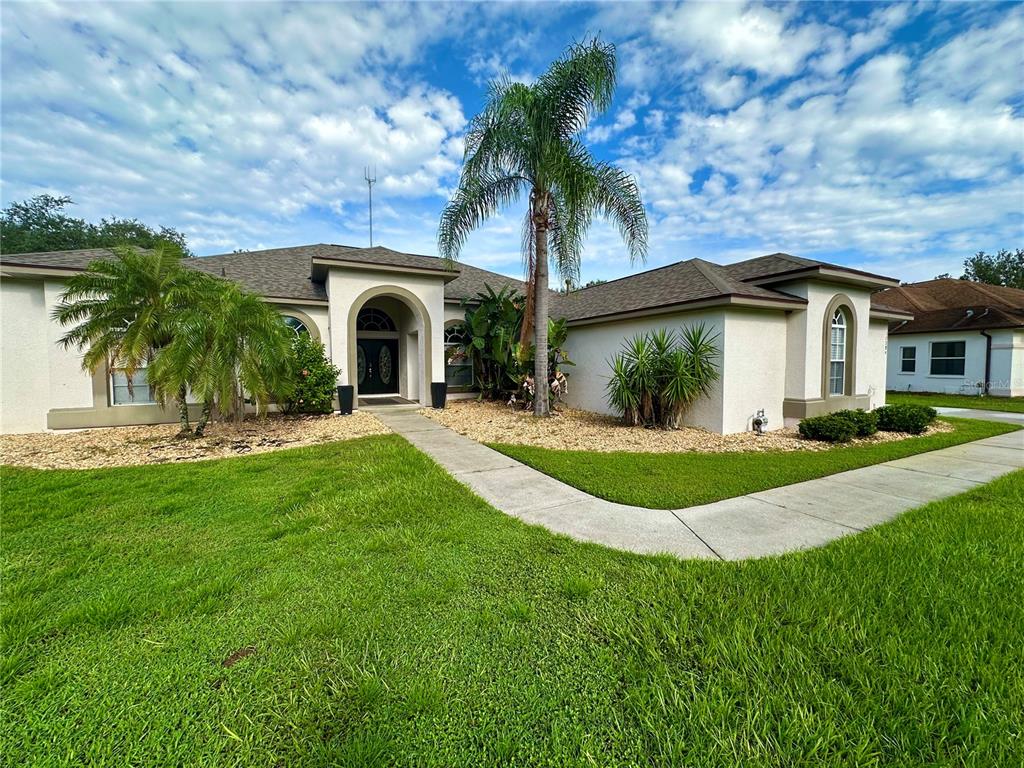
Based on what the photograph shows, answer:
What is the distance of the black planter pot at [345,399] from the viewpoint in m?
12.0

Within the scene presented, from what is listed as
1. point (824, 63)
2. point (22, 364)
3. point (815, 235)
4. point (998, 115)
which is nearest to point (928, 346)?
point (815, 235)

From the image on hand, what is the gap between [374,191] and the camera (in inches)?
878

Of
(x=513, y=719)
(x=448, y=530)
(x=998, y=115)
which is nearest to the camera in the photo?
(x=513, y=719)

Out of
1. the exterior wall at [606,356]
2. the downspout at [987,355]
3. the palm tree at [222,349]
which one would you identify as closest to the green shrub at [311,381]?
the palm tree at [222,349]

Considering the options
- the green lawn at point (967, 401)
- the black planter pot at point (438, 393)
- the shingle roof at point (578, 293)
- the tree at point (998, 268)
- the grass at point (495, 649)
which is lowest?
the grass at point (495, 649)

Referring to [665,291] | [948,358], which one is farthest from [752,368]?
[948,358]

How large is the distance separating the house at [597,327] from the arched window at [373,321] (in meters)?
1.77

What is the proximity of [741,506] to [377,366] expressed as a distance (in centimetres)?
1439

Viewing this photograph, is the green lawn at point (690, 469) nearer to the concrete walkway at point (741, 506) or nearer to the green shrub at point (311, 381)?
the concrete walkway at point (741, 506)

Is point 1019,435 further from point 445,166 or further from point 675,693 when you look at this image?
point 445,166

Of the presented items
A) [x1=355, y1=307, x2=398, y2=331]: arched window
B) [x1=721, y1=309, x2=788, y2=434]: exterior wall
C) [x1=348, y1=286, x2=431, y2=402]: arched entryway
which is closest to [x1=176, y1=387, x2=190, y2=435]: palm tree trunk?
[x1=348, y1=286, x2=431, y2=402]: arched entryway

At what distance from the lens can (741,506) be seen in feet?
16.8

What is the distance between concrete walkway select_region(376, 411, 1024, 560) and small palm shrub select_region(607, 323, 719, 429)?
367 cm

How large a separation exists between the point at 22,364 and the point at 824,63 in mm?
20408
